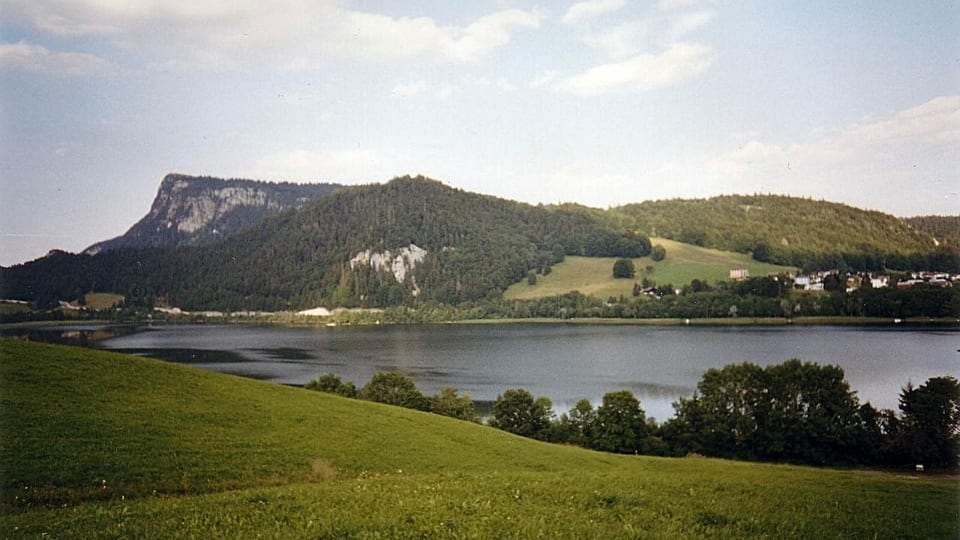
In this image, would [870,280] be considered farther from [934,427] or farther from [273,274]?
[273,274]

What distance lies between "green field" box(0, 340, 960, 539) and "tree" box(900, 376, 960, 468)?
27.1 meters

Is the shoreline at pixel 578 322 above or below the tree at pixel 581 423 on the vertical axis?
above

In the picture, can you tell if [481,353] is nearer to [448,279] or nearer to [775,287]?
[775,287]

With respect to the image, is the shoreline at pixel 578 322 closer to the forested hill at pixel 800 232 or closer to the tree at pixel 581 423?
the forested hill at pixel 800 232

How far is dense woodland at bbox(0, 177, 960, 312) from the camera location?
55.2 metres

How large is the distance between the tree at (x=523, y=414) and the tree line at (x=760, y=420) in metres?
0.08

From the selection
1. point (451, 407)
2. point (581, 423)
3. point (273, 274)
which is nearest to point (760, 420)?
point (581, 423)

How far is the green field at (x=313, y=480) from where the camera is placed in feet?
31.8

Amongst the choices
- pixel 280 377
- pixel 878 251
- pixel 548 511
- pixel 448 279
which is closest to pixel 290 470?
pixel 548 511

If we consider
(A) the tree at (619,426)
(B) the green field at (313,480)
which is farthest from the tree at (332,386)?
(B) the green field at (313,480)

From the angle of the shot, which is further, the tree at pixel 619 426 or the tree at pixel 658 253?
the tree at pixel 658 253

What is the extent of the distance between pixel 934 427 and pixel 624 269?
387 ft

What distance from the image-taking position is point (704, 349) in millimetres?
91062

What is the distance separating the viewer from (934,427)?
42688 mm
